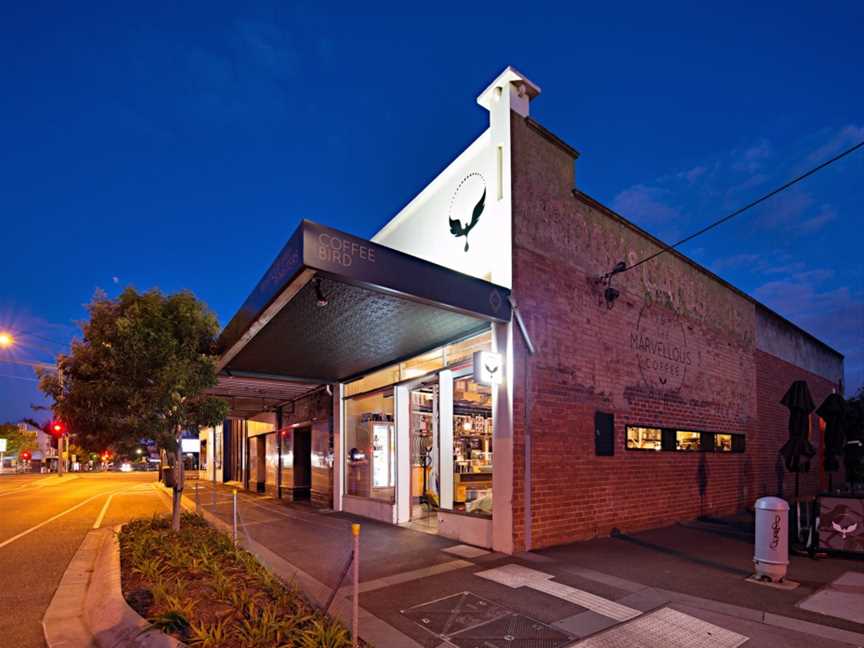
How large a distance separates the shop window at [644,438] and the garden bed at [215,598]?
290 inches

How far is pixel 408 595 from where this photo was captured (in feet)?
21.5

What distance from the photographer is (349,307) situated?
822cm

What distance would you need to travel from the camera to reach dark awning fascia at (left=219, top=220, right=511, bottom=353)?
6.27 metres

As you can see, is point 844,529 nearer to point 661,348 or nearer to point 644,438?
point 644,438

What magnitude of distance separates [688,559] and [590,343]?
3951 millimetres

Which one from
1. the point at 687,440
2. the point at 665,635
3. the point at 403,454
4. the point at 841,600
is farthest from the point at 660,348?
the point at 665,635

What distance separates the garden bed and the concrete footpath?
23.2 inches

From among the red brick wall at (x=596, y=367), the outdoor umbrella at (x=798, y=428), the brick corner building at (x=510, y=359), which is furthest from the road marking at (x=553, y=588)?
the outdoor umbrella at (x=798, y=428)

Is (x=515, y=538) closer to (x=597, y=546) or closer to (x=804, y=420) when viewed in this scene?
(x=597, y=546)

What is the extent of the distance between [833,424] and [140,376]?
42.0ft

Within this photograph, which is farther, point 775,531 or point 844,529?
point 844,529

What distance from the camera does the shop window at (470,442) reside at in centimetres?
1143

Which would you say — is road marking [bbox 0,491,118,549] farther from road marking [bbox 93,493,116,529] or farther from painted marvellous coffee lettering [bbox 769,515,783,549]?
painted marvellous coffee lettering [bbox 769,515,783,549]

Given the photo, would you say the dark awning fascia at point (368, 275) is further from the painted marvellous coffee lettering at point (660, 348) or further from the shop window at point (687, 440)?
the shop window at point (687, 440)
